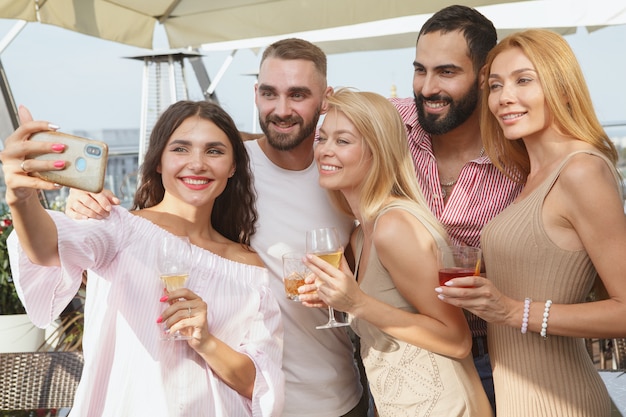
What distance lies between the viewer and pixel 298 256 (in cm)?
225

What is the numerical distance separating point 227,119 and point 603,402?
1.51 m

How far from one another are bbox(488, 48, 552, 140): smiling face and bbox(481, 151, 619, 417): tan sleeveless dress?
18 cm

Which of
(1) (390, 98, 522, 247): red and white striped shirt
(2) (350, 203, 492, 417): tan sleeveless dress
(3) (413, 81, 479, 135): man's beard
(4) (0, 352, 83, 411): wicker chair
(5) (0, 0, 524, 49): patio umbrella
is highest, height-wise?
(5) (0, 0, 524, 49): patio umbrella

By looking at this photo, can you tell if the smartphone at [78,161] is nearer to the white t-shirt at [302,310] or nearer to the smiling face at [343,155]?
the smiling face at [343,155]

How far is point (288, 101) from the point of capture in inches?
113

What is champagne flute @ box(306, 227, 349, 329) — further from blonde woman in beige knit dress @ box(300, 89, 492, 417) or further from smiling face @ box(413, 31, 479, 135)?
smiling face @ box(413, 31, 479, 135)

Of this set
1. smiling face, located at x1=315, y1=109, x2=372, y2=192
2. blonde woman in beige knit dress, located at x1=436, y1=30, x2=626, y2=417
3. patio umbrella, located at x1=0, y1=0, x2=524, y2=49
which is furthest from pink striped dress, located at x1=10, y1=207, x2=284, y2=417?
patio umbrella, located at x1=0, y1=0, x2=524, y2=49

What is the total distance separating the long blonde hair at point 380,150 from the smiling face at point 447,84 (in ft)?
1.16

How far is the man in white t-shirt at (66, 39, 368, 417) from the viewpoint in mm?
2594

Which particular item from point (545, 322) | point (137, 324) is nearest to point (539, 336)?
point (545, 322)

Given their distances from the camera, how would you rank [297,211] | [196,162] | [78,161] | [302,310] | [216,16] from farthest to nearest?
[216,16]
[297,211]
[302,310]
[196,162]
[78,161]

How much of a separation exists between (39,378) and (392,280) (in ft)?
5.12

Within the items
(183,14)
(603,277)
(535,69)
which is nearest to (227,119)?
(535,69)

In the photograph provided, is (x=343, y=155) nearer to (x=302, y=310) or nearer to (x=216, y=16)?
(x=302, y=310)
